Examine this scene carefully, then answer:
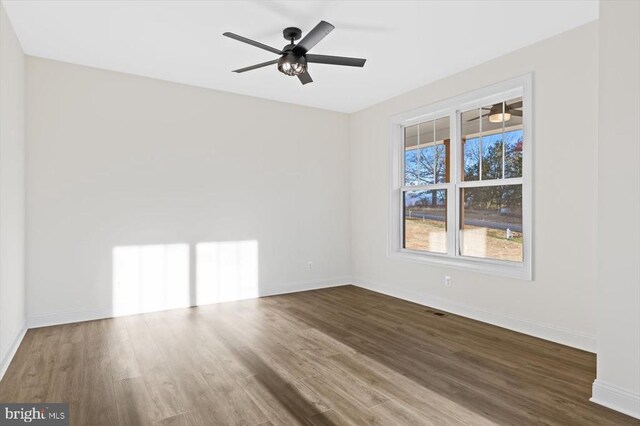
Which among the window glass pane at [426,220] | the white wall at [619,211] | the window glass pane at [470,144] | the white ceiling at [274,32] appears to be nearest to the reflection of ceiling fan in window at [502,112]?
the window glass pane at [470,144]

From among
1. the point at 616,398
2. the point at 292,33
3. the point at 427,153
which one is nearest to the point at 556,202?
the point at 616,398

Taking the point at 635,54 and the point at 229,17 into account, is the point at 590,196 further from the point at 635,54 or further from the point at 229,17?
the point at 229,17

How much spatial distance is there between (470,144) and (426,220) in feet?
3.88

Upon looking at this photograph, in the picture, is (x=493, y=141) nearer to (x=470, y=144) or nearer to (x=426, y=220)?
(x=470, y=144)

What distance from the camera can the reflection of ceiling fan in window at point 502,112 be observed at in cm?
388

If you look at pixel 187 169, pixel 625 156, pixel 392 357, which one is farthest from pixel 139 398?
pixel 625 156

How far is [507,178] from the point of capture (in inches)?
155

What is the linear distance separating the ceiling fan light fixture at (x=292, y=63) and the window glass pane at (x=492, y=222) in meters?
2.53

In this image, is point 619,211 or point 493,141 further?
point 493,141

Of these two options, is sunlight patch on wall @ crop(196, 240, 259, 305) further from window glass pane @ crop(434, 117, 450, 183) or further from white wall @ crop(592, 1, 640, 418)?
white wall @ crop(592, 1, 640, 418)

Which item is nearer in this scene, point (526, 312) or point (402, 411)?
point (402, 411)

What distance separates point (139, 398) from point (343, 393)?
137cm

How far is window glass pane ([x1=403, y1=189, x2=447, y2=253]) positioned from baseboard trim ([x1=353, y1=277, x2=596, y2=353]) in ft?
2.20

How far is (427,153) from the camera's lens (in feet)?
16.4
